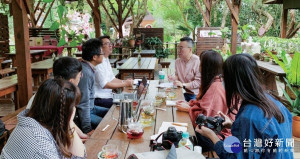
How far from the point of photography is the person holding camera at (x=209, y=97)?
232cm

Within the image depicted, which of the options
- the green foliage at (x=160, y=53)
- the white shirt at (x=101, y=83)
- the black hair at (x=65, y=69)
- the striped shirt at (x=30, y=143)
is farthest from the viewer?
the green foliage at (x=160, y=53)

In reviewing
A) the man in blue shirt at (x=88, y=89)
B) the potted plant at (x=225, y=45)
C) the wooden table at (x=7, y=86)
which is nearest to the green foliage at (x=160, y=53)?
the potted plant at (x=225, y=45)

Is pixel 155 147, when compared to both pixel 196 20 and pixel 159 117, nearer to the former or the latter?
pixel 159 117

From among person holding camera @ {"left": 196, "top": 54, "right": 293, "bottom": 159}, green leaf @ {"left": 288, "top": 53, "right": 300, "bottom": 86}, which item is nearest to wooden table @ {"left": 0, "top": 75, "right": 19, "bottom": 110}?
person holding camera @ {"left": 196, "top": 54, "right": 293, "bottom": 159}

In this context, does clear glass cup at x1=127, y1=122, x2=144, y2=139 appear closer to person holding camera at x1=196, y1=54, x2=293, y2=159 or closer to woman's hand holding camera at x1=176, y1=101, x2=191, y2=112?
person holding camera at x1=196, y1=54, x2=293, y2=159

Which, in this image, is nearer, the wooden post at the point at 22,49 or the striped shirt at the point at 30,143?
the striped shirt at the point at 30,143

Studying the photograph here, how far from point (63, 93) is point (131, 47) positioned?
8461 mm

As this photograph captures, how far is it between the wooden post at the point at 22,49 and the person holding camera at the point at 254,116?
114 inches

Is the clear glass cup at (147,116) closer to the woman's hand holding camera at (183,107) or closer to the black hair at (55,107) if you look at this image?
the woman's hand holding camera at (183,107)

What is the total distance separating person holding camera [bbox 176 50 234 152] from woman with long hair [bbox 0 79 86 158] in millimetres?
1268

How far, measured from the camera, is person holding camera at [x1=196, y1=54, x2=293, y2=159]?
1450 mm

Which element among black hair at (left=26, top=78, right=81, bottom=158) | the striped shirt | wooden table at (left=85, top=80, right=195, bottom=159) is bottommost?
wooden table at (left=85, top=80, right=195, bottom=159)

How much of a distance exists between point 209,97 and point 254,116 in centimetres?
89

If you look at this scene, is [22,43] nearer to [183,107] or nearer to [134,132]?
[183,107]
